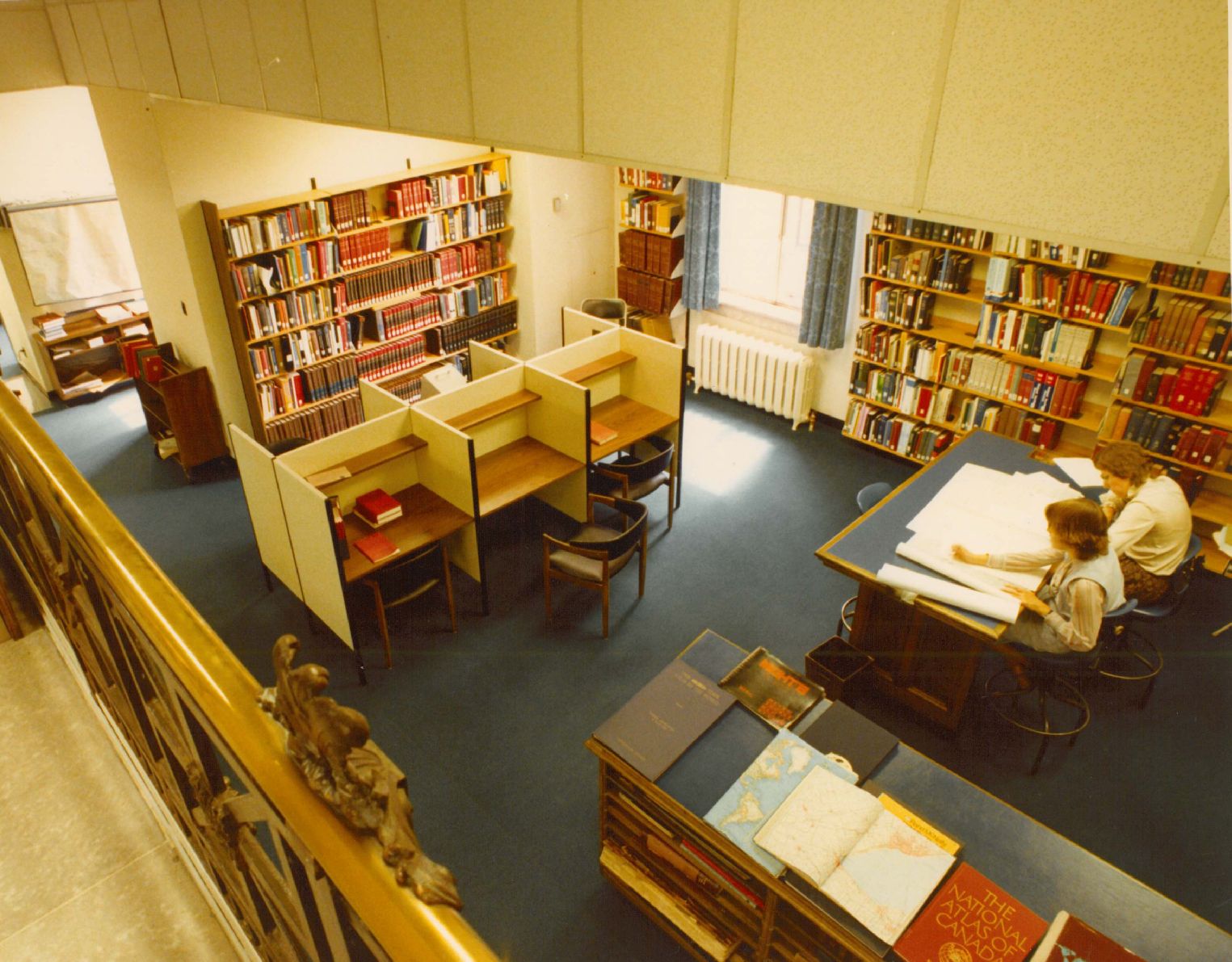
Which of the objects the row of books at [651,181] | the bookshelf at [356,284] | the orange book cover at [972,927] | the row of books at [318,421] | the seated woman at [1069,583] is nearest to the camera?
the orange book cover at [972,927]

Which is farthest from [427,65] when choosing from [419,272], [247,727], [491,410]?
[419,272]

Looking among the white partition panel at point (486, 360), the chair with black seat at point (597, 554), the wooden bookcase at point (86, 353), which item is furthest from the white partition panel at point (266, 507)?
the wooden bookcase at point (86, 353)

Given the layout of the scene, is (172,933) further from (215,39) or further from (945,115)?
(215,39)

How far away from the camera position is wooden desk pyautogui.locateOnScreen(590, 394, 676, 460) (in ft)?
19.0

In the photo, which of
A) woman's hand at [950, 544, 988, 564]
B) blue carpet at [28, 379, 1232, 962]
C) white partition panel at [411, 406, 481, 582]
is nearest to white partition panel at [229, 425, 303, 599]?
blue carpet at [28, 379, 1232, 962]

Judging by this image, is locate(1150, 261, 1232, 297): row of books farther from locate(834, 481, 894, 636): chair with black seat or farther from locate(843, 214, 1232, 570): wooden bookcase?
locate(834, 481, 894, 636): chair with black seat

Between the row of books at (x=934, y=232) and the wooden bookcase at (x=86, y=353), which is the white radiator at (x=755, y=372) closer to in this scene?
the row of books at (x=934, y=232)

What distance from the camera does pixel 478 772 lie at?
421 cm

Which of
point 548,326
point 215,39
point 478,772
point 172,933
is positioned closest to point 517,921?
point 478,772

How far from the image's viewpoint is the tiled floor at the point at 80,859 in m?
1.60

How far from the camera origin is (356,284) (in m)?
6.69

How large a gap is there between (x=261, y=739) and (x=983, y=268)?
6.43 meters

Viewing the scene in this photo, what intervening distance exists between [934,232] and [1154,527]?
2868 millimetres

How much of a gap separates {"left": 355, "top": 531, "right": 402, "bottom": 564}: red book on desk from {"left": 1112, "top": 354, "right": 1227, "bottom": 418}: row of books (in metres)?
4.83
